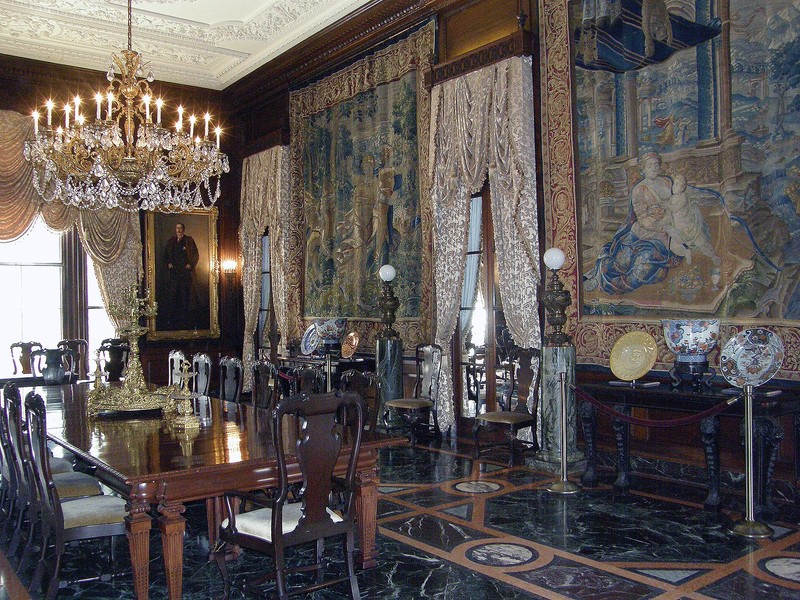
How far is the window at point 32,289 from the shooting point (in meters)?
10.9

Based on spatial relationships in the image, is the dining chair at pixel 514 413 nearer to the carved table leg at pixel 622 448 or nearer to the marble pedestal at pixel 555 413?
the marble pedestal at pixel 555 413

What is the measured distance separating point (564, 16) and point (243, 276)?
711cm

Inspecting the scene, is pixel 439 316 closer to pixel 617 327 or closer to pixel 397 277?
pixel 397 277

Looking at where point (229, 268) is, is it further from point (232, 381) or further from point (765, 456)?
point (765, 456)

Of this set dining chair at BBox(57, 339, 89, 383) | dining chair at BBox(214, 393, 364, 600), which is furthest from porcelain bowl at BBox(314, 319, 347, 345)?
dining chair at BBox(214, 393, 364, 600)

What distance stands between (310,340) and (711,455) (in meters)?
5.67

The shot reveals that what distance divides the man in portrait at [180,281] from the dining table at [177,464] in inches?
267

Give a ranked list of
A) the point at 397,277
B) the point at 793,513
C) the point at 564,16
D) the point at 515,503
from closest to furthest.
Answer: the point at 793,513 < the point at 515,503 < the point at 564,16 < the point at 397,277

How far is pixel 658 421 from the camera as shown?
5152 millimetres

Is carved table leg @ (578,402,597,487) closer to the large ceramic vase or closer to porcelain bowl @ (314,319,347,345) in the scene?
the large ceramic vase

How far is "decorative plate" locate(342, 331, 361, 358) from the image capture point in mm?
9156

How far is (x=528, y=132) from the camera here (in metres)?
7.08

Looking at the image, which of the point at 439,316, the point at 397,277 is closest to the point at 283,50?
the point at 397,277

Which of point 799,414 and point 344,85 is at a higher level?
point 344,85
